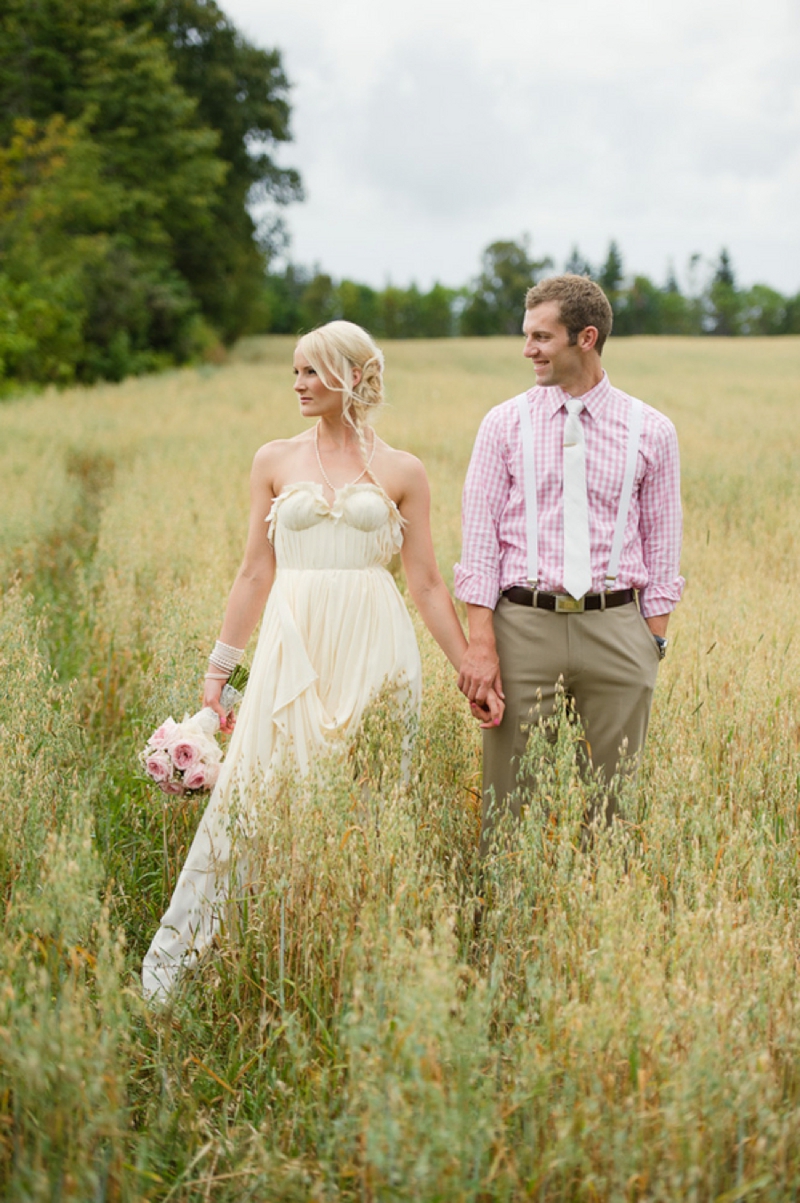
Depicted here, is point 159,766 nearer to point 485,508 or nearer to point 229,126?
point 485,508

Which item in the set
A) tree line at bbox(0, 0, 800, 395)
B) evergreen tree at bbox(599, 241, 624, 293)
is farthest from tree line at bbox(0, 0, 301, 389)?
evergreen tree at bbox(599, 241, 624, 293)

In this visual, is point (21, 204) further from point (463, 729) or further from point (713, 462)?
point (463, 729)

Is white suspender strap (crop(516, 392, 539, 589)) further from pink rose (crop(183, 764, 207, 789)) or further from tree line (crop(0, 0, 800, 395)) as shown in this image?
tree line (crop(0, 0, 800, 395))

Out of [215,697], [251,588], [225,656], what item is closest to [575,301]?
[251,588]

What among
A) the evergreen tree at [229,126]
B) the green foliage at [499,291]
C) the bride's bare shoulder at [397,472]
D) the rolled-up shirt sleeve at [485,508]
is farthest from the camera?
the green foliage at [499,291]

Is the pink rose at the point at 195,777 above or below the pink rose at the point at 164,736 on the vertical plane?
below

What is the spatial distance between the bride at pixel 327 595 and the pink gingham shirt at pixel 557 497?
0.66 ft

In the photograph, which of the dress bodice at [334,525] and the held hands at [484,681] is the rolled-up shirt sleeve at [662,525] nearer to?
the held hands at [484,681]

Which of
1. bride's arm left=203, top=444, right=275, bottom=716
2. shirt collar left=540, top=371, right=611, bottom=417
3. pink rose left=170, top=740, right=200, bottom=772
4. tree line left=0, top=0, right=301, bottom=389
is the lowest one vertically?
pink rose left=170, top=740, right=200, bottom=772

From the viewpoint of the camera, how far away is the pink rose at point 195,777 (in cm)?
313

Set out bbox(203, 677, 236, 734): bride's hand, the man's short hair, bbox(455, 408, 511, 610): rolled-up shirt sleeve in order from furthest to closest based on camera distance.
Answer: bbox(203, 677, 236, 734): bride's hand → bbox(455, 408, 511, 610): rolled-up shirt sleeve → the man's short hair

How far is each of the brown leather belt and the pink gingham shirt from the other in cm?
2

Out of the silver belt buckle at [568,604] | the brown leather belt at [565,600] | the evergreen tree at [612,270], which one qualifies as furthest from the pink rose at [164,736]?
the evergreen tree at [612,270]

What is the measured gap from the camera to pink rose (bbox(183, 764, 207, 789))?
10.3 feet
